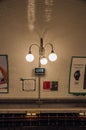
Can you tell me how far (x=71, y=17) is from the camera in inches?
205

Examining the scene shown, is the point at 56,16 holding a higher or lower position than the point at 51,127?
higher

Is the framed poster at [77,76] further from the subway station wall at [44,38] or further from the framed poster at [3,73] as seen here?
the framed poster at [3,73]

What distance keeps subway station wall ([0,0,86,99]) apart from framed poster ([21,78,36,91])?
0.25 ft

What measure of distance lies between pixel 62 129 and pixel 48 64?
4.99 feet

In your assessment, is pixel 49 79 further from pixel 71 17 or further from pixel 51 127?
pixel 71 17

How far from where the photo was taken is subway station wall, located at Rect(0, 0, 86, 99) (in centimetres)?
512

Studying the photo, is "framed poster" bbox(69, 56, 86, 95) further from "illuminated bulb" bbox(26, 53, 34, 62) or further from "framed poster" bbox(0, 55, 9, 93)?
"framed poster" bbox(0, 55, 9, 93)

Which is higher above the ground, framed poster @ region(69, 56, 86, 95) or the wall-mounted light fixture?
the wall-mounted light fixture

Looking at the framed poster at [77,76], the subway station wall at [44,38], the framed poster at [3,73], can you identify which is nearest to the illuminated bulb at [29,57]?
the subway station wall at [44,38]

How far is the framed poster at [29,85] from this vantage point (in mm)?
5469

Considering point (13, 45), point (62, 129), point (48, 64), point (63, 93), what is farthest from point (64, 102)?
point (13, 45)

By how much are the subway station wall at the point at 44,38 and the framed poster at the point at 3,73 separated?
0.30 ft

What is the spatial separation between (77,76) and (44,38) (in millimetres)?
1191

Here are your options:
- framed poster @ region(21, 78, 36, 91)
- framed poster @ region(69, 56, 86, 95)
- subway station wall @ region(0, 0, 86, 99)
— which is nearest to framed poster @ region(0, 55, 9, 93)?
subway station wall @ region(0, 0, 86, 99)
